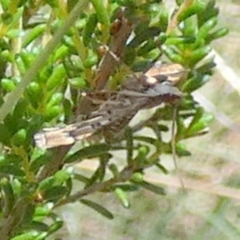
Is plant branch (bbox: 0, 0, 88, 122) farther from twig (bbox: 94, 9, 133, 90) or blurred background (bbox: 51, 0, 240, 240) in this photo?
blurred background (bbox: 51, 0, 240, 240)

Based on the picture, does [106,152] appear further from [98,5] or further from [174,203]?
[174,203]

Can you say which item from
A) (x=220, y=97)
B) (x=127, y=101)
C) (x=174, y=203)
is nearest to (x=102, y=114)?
(x=127, y=101)

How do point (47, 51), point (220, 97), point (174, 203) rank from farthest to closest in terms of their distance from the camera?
point (220, 97) → point (174, 203) → point (47, 51)

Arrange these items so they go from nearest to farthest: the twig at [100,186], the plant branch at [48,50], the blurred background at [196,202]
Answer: the plant branch at [48,50]
the twig at [100,186]
the blurred background at [196,202]

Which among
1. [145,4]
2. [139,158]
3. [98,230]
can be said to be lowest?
[98,230]

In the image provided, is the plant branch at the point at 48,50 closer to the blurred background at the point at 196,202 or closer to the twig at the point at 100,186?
the twig at the point at 100,186

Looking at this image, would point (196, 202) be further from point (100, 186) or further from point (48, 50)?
point (48, 50)

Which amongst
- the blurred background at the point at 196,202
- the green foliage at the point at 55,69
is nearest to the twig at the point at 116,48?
the green foliage at the point at 55,69
